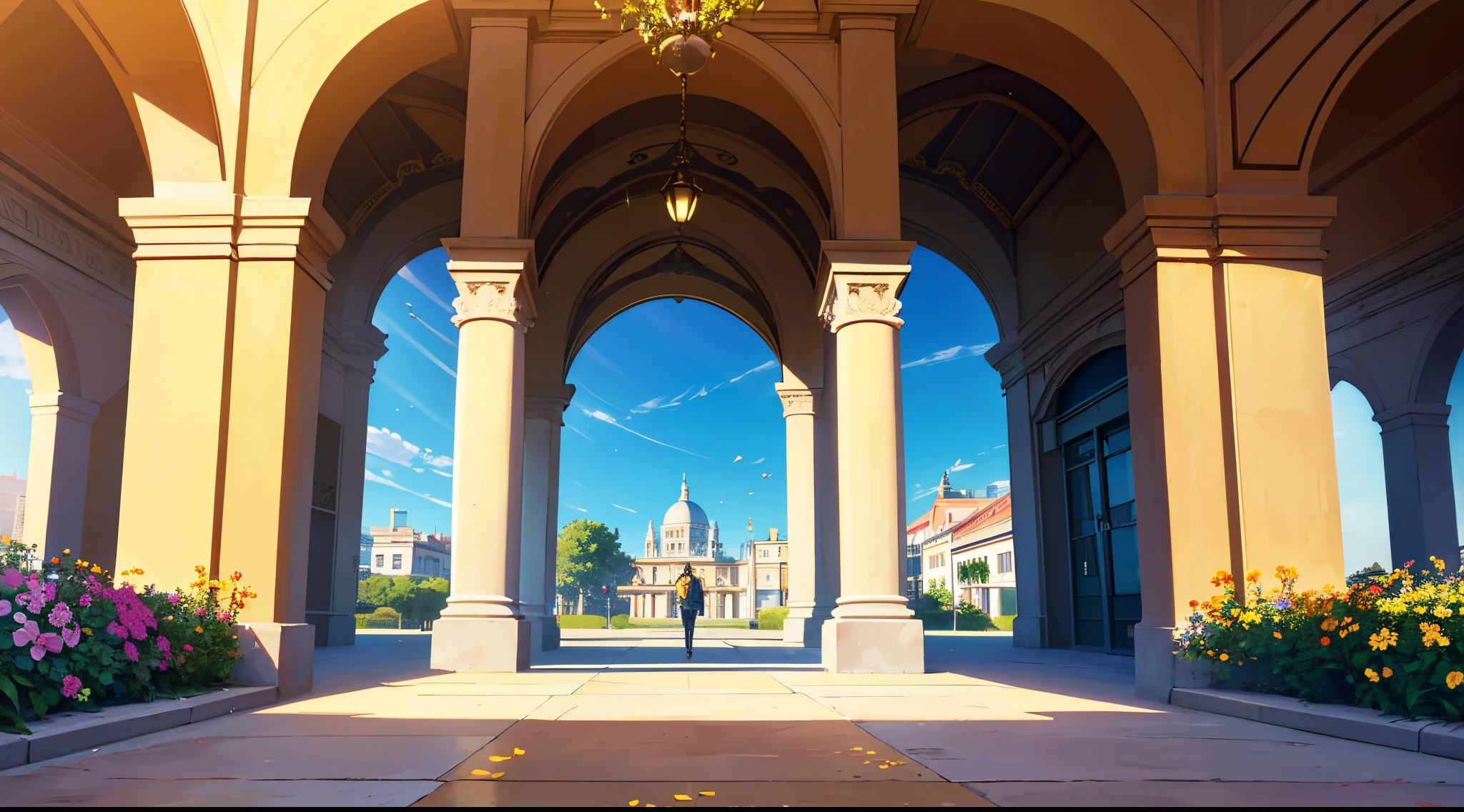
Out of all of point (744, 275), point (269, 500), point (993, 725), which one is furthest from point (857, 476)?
point (744, 275)

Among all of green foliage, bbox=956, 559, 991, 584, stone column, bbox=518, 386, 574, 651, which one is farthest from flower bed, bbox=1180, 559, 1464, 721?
green foliage, bbox=956, 559, 991, 584

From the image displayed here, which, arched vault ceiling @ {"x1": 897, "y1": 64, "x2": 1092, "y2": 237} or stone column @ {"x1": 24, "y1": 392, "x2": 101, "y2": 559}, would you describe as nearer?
stone column @ {"x1": 24, "y1": 392, "x2": 101, "y2": 559}

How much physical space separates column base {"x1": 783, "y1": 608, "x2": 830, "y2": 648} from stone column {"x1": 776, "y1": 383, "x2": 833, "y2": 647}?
35mm

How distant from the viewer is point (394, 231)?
16.7 meters

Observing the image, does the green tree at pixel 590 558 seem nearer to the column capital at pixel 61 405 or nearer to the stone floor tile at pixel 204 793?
the column capital at pixel 61 405

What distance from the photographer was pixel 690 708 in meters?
6.48

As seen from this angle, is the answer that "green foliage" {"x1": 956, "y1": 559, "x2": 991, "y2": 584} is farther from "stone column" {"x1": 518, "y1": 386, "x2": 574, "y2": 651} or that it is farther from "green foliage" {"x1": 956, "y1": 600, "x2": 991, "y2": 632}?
"stone column" {"x1": 518, "y1": 386, "x2": 574, "y2": 651}

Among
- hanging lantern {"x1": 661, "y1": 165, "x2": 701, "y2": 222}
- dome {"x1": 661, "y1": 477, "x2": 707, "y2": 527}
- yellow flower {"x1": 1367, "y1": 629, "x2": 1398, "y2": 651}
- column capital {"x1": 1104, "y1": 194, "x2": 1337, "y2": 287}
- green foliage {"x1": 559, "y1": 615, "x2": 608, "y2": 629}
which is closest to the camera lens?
yellow flower {"x1": 1367, "y1": 629, "x2": 1398, "y2": 651}

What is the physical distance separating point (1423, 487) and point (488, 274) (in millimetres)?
11943

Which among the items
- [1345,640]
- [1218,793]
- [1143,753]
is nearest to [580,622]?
[1345,640]

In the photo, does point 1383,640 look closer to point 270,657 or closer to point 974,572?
point 270,657

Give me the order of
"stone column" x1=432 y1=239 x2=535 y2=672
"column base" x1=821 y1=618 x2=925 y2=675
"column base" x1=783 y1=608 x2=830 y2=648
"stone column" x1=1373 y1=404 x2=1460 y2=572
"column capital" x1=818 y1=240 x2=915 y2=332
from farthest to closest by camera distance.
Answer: "column base" x1=783 y1=608 x2=830 y2=648, "stone column" x1=1373 y1=404 x2=1460 y2=572, "column capital" x1=818 y1=240 x2=915 y2=332, "stone column" x1=432 y1=239 x2=535 y2=672, "column base" x1=821 y1=618 x2=925 y2=675

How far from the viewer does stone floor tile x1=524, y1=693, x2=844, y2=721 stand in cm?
589

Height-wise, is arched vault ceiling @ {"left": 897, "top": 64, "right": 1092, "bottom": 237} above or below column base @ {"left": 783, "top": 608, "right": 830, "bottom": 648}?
above
